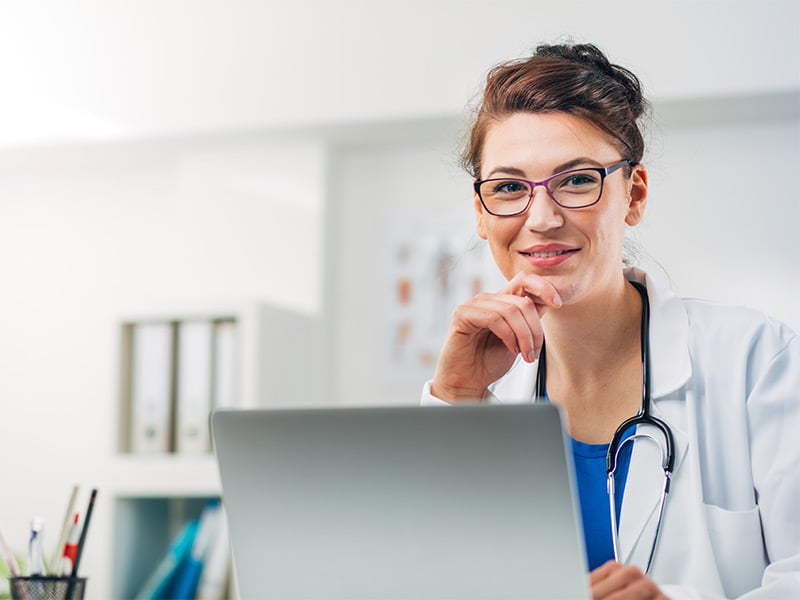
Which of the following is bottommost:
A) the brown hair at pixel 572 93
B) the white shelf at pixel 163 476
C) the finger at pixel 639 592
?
the white shelf at pixel 163 476

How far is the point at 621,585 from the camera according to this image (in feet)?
2.75

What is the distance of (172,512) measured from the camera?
2.78 metres

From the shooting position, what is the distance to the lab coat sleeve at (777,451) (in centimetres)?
114

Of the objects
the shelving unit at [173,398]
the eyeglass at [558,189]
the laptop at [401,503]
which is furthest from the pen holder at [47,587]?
the shelving unit at [173,398]

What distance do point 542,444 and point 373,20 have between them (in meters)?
2.04

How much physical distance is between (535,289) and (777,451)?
0.36m

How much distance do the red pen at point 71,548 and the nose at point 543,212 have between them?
2.30ft

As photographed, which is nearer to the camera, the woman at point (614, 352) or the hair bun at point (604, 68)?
the woman at point (614, 352)

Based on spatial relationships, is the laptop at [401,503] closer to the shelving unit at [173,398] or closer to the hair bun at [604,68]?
the hair bun at [604,68]

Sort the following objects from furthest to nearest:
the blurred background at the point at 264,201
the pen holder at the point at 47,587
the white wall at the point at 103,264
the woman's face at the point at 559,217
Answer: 1. the white wall at the point at 103,264
2. the blurred background at the point at 264,201
3. the woman's face at the point at 559,217
4. the pen holder at the point at 47,587

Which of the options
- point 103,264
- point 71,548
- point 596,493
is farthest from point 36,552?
point 103,264

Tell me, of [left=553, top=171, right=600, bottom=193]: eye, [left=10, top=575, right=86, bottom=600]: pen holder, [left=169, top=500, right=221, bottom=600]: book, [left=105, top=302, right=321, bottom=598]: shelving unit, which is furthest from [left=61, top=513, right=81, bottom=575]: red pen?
[left=169, top=500, right=221, bottom=600]: book

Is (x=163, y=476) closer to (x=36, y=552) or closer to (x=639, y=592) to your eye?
(x=36, y=552)

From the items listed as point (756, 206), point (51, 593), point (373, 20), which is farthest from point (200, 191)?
point (51, 593)
